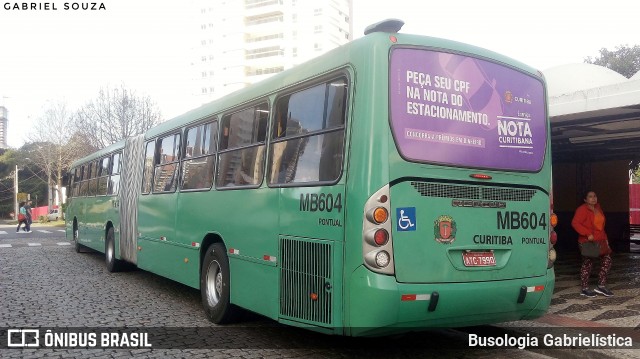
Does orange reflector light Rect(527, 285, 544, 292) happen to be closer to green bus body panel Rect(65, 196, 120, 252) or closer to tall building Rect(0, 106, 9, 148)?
green bus body panel Rect(65, 196, 120, 252)

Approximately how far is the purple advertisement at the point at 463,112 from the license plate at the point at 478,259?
32.7 inches

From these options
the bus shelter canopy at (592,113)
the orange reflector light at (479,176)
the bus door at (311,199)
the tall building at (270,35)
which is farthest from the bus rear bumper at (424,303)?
the tall building at (270,35)

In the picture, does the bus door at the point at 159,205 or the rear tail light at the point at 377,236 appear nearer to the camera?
the rear tail light at the point at 377,236

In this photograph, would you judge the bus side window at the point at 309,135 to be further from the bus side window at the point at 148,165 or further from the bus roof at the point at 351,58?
the bus side window at the point at 148,165

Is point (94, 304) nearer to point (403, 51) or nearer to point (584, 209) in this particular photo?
point (403, 51)

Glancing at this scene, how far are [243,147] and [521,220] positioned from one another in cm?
330

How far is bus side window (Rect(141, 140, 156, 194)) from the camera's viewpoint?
10227mm

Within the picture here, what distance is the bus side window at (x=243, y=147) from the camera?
6.38m

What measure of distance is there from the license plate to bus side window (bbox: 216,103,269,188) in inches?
95.9

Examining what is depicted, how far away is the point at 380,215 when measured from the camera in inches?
185

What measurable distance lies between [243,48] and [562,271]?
67.4 metres

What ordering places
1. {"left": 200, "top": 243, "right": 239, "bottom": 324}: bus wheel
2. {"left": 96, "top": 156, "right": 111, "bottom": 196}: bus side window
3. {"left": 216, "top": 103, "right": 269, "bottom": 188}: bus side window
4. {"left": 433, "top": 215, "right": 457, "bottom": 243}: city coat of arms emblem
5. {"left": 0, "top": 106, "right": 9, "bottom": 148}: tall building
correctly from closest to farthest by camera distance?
{"left": 433, "top": 215, "right": 457, "bottom": 243}: city coat of arms emblem
{"left": 216, "top": 103, "right": 269, "bottom": 188}: bus side window
{"left": 200, "top": 243, "right": 239, "bottom": 324}: bus wheel
{"left": 96, "top": 156, "right": 111, "bottom": 196}: bus side window
{"left": 0, "top": 106, "right": 9, "bottom": 148}: tall building

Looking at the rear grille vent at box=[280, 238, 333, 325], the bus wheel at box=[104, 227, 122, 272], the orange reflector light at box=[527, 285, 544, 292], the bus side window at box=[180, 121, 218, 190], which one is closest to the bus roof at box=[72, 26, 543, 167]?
the bus side window at box=[180, 121, 218, 190]

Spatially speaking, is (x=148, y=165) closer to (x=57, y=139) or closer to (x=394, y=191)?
(x=394, y=191)
